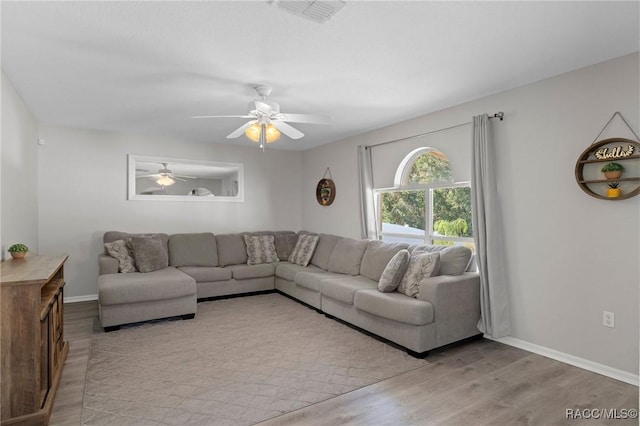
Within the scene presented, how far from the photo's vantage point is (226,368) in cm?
292

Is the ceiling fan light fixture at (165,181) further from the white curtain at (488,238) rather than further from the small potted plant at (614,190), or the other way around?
the small potted plant at (614,190)

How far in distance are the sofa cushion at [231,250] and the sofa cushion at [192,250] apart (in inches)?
3.5

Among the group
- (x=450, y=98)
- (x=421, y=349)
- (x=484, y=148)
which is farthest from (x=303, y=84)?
(x=421, y=349)

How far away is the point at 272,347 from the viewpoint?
3365 mm

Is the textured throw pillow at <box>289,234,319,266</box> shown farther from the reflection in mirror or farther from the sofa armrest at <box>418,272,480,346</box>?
the sofa armrest at <box>418,272,480,346</box>

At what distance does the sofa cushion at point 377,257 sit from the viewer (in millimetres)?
4199

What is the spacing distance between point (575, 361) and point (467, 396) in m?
1.21

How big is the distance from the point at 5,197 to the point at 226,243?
117 inches

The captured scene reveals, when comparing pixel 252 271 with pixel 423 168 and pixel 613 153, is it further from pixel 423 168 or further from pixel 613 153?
pixel 613 153

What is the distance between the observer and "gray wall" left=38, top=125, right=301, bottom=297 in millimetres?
4879

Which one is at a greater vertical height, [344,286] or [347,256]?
[347,256]

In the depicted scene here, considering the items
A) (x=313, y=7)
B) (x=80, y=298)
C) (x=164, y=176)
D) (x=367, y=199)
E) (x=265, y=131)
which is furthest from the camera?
(x=164, y=176)

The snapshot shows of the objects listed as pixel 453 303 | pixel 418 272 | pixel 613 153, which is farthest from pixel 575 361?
pixel 613 153

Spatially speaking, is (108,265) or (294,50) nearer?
(294,50)
